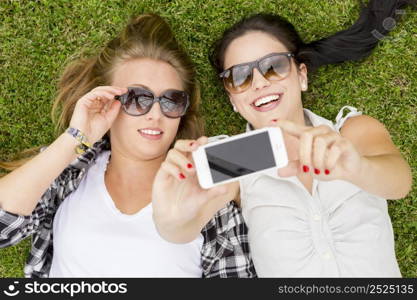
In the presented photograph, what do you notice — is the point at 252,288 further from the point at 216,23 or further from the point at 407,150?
the point at 216,23

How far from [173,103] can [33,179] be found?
3.63 feet

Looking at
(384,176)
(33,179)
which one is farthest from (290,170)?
(33,179)

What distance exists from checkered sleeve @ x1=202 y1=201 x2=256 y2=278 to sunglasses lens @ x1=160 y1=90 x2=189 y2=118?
82 centimetres

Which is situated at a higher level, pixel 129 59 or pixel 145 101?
pixel 129 59

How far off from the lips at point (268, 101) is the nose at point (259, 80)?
8 cm

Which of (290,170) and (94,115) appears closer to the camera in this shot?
(290,170)

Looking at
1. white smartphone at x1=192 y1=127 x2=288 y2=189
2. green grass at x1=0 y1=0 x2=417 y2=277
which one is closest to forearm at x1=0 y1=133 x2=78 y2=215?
green grass at x1=0 y1=0 x2=417 y2=277

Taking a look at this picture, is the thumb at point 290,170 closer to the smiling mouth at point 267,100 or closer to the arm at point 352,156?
the arm at point 352,156

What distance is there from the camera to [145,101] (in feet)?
10.5

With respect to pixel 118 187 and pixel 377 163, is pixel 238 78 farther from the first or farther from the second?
pixel 118 187

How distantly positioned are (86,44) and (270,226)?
2.39 m

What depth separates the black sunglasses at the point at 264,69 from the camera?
3.21 metres

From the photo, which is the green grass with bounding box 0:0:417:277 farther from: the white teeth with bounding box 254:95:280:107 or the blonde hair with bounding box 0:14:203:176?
the white teeth with bounding box 254:95:280:107

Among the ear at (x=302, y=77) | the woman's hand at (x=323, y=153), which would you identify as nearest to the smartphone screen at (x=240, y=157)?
the woman's hand at (x=323, y=153)
